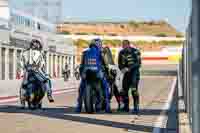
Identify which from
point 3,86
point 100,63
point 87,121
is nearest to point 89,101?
point 100,63

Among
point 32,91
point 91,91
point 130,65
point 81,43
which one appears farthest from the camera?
point 81,43

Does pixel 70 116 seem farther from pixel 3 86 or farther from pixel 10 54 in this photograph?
pixel 10 54

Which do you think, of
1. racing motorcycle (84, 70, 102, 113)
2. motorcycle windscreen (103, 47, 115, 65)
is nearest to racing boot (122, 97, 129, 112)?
racing motorcycle (84, 70, 102, 113)

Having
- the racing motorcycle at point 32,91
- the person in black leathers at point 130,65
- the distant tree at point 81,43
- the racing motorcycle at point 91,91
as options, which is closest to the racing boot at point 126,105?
the person in black leathers at point 130,65

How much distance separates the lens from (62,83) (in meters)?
44.8

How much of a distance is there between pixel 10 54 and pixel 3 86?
15.4 m

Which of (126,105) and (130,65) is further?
(126,105)

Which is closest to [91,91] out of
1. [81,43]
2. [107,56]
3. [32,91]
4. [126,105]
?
[107,56]

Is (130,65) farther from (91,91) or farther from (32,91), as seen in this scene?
(32,91)

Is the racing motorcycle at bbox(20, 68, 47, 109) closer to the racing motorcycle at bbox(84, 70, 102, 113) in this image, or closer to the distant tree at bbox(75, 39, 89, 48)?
Answer: the racing motorcycle at bbox(84, 70, 102, 113)

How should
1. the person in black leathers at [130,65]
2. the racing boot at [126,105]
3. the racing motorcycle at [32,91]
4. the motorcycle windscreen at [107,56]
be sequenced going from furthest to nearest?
the racing motorcycle at [32,91] → the racing boot at [126,105] → the motorcycle windscreen at [107,56] → the person in black leathers at [130,65]

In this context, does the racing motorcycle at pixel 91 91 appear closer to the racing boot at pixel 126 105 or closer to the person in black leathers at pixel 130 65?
the person in black leathers at pixel 130 65

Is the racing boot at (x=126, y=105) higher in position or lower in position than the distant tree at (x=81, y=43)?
lower

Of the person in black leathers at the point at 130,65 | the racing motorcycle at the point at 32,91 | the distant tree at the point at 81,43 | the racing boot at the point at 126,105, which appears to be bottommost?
the racing boot at the point at 126,105
